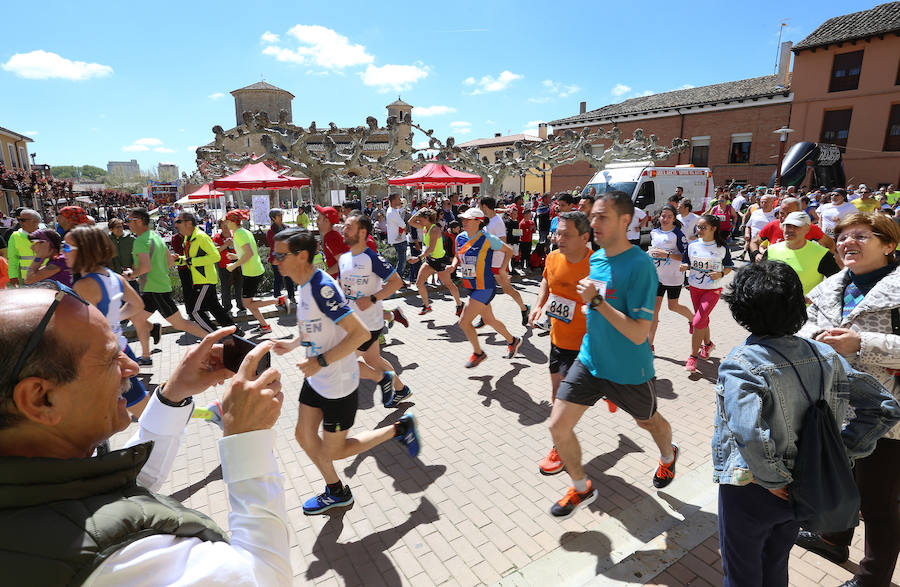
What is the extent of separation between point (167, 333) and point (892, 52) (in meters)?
36.5

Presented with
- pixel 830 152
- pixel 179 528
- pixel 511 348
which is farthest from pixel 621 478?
pixel 830 152

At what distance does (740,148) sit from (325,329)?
35902mm

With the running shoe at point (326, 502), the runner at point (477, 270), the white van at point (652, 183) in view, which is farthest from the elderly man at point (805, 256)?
the white van at point (652, 183)

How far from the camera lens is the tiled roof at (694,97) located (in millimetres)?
30453

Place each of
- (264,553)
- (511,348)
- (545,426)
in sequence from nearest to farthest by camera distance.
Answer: (264,553), (545,426), (511,348)

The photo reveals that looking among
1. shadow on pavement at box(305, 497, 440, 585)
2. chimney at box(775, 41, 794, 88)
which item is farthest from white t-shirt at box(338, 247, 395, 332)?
chimney at box(775, 41, 794, 88)

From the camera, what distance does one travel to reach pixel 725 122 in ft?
103

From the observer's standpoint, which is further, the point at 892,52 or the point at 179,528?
the point at 892,52

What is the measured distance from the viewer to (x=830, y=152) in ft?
79.3

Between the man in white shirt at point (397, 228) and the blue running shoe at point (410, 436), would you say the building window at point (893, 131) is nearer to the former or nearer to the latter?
the man in white shirt at point (397, 228)

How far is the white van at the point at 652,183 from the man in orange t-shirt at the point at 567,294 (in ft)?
41.3

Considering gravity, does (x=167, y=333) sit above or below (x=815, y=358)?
below

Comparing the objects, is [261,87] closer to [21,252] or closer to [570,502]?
[21,252]

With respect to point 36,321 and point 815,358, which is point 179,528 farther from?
point 815,358
